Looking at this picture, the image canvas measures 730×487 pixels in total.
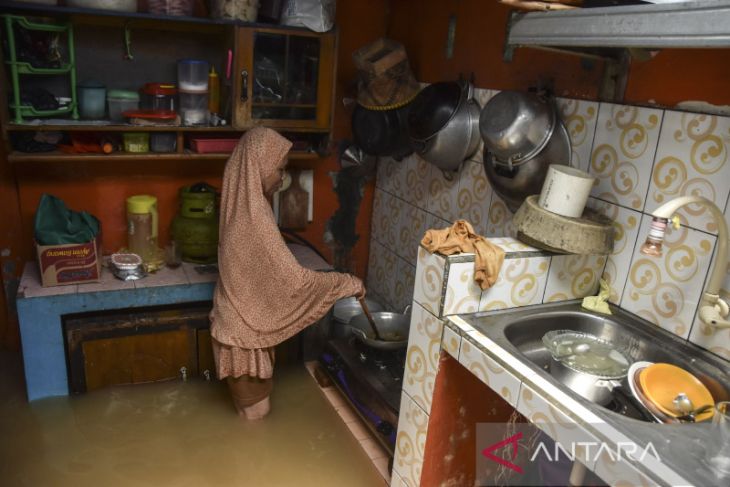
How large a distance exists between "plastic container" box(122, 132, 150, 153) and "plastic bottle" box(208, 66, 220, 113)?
34cm

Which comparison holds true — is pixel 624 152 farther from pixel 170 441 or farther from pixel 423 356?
pixel 170 441

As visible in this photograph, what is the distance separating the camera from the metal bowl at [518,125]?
72.4 inches

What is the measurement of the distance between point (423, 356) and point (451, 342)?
0.19 meters

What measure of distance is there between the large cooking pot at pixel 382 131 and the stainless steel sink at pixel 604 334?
4.36 ft

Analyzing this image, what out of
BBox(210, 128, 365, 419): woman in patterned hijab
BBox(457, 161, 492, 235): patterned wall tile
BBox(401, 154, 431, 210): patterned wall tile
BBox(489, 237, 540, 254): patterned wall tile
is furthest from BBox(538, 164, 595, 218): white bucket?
BBox(401, 154, 431, 210): patterned wall tile

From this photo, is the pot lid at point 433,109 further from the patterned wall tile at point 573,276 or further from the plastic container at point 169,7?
the plastic container at point 169,7

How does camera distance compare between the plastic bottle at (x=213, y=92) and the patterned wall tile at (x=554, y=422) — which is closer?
the patterned wall tile at (x=554, y=422)

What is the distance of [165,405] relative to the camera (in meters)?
2.60

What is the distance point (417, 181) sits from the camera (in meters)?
2.87

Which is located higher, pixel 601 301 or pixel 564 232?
pixel 564 232

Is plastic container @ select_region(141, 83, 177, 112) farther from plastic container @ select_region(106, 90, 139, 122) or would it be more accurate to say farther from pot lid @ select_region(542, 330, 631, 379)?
pot lid @ select_region(542, 330, 631, 379)

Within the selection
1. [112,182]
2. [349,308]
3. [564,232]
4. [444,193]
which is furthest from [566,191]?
[112,182]

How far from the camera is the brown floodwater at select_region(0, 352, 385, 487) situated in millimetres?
→ 2191

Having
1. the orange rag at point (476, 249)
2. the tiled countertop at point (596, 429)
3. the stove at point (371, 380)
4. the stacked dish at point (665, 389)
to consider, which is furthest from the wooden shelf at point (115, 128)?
the stacked dish at point (665, 389)
